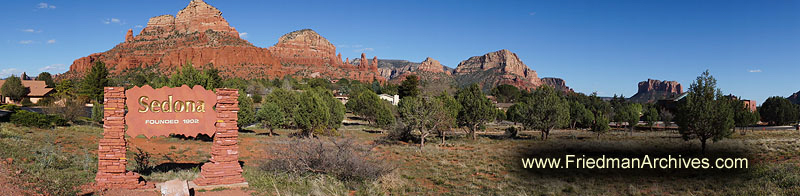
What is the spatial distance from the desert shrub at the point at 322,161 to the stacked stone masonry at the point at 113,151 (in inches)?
164

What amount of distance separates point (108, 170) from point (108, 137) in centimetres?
82

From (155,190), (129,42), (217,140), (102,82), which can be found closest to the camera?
(155,190)

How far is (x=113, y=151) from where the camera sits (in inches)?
407

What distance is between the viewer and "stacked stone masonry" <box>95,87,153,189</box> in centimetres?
1024

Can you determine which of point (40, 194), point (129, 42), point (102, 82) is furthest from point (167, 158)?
point (129, 42)

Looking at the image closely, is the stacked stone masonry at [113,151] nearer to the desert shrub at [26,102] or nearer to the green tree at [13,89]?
the desert shrub at [26,102]

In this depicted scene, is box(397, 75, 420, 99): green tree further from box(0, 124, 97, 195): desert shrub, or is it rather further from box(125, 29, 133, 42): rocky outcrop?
box(125, 29, 133, 42): rocky outcrop

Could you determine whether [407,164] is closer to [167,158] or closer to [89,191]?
[167,158]

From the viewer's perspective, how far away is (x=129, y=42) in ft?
551

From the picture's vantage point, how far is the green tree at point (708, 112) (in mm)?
21938

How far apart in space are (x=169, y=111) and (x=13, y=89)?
2496 inches

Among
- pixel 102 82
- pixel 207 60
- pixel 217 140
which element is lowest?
pixel 217 140

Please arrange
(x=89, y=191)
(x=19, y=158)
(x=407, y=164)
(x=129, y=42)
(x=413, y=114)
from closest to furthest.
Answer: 1. (x=89, y=191)
2. (x=19, y=158)
3. (x=407, y=164)
4. (x=413, y=114)
5. (x=129, y=42)

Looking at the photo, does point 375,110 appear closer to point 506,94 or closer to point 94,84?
point 94,84
